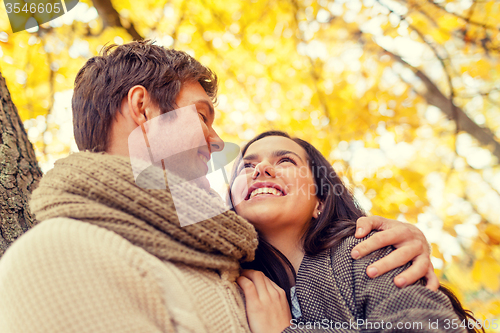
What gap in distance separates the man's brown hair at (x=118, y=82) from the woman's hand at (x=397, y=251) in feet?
3.79

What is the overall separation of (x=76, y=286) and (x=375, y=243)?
A: 47.3 inches

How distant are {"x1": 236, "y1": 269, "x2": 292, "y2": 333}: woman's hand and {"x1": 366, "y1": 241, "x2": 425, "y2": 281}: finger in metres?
0.41

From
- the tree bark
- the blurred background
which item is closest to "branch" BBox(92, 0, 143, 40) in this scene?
the blurred background

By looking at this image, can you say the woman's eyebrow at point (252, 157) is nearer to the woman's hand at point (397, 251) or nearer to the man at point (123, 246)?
the man at point (123, 246)

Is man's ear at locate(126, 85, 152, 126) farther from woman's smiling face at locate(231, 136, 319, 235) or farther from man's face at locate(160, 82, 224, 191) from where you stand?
woman's smiling face at locate(231, 136, 319, 235)

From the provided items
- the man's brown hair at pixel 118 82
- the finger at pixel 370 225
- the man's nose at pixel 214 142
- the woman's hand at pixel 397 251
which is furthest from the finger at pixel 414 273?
the man's brown hair at pixel 118 82

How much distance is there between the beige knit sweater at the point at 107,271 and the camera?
2.59 feet

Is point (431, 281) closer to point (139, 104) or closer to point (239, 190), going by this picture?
point (239, 190)

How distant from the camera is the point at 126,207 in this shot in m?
1.04

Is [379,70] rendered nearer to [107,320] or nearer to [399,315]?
[399,315]

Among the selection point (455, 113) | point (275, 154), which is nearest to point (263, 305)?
point (275, 154)

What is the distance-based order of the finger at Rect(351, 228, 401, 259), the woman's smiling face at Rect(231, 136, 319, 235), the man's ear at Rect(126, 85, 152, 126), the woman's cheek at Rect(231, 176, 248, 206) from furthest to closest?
the woman's cheek at Rect(231, 176, 248, 206)
the woman's smiling face at Rect(231, 136, 319, 235)
the man's ear at Rect(126, 85, 152, 126)
the finger at Rect(351, 228, 401, 259)

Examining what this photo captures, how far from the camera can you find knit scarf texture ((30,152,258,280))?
1.00 meters

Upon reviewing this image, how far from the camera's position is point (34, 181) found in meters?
1.60
